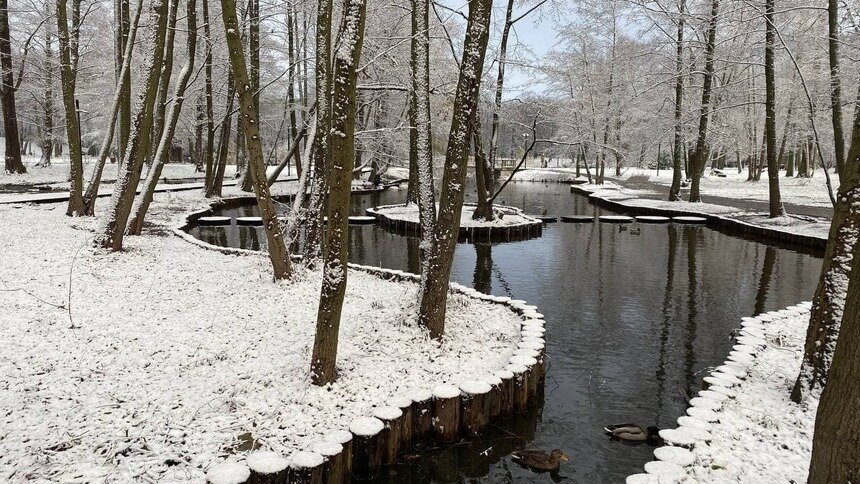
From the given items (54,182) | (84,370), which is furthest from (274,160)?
(84,370)

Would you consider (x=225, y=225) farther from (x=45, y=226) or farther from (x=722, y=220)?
(x=722, y=220)

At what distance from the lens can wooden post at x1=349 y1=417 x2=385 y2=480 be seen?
402cm

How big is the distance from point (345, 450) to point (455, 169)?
2.96m

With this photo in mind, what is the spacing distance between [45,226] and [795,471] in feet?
42.4

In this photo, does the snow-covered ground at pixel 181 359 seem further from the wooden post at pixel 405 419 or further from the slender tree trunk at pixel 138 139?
the slender tree trunk at pixel 138 139

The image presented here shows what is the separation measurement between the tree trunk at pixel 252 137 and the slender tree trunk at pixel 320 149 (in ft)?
2.36

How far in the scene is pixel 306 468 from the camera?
3.56m

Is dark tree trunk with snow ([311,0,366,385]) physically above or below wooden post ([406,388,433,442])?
above

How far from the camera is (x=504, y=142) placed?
236 feet

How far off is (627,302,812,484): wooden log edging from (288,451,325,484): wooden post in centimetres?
217

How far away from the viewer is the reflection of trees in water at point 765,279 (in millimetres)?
8594

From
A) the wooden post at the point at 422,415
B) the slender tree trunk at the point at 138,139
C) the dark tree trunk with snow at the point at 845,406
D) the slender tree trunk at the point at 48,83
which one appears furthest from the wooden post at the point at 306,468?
the slender tree trunk at the point at 48,83

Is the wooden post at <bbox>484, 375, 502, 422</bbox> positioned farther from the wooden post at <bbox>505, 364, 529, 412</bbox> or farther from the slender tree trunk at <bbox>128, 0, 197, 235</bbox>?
the slender tree trunk at <bbox>128, 0, 197, 235</bbox>

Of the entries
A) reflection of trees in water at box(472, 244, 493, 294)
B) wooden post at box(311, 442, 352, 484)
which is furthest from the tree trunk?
wooden post at box(311, 442, 352, 484)
